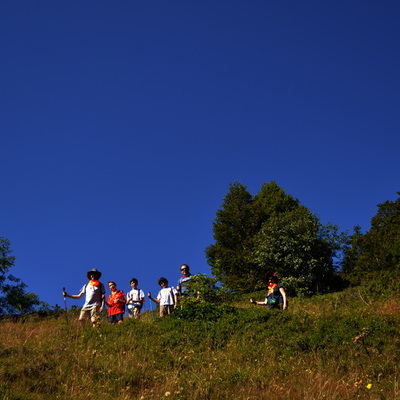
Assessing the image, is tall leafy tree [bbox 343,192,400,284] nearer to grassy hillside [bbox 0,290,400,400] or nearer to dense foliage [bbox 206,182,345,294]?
dense foliage [bbox 206,182,345,294]

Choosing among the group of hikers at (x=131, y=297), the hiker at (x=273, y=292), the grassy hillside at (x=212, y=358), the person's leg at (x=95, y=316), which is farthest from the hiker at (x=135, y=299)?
the hiker at (x=273, y=292)

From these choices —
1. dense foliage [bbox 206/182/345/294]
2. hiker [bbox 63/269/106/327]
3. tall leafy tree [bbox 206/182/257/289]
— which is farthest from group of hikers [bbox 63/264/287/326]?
tall leafy tree [bbox 206/182/257/289]

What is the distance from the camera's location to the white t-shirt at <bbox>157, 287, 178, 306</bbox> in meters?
15.3

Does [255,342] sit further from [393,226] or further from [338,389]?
[393,226]

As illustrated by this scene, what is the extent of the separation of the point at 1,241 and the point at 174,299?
1600 centimetres

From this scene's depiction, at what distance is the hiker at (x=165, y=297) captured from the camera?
50.3 ft

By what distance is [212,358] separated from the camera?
9773 millimetres

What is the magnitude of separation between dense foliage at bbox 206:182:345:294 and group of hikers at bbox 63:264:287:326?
18.7m

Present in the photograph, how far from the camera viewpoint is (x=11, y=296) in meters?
27.0

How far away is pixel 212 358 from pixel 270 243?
91.0ft

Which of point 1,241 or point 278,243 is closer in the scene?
point 1,241

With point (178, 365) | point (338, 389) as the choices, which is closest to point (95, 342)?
point (178, 365)

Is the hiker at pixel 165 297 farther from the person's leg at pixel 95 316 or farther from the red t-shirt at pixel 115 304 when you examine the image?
the person's leg at pixel 95 316

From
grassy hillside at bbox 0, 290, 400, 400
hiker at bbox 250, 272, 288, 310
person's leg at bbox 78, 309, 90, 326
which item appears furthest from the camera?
hiker at bbox 250, 272, 288, 310
